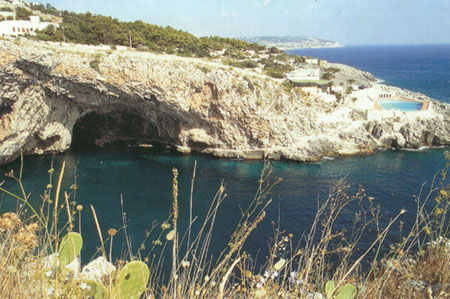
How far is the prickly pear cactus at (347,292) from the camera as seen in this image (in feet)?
8.97

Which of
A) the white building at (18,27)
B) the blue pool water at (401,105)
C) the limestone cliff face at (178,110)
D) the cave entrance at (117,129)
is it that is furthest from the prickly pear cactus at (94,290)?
the blue pool water at (401,105)

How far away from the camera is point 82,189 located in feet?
69.9

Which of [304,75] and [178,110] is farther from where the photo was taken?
[304,75]

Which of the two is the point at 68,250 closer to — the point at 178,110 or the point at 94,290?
the point at 94,290

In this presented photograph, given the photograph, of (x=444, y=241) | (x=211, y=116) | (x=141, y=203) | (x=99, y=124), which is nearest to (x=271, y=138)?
(x=211, y=116)

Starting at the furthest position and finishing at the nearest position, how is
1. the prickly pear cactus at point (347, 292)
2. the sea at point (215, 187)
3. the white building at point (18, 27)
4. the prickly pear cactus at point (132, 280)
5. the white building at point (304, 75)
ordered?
the white building at point (304, 75) < the white building at point (18, 27) < the sea at point (215, 187) < the prickly pear cactus at point (347, 292) < the prickly pear cactus at point (132, 280)

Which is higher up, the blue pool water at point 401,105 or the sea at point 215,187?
the blue pool water at point 401,105

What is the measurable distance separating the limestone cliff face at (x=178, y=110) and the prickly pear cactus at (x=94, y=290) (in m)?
25.6

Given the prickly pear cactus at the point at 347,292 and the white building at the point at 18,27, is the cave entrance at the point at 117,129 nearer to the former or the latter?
the white building at the point at 18,27

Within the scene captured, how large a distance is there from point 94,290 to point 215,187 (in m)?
20.3

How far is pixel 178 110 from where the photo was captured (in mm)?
29078

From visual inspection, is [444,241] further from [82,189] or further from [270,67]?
[270,67]

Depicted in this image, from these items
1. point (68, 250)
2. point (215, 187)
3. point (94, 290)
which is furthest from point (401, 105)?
point (94, 290)

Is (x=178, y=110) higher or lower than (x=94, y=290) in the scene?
lower
